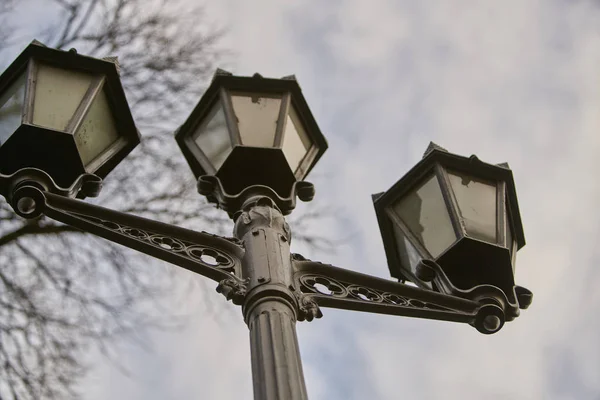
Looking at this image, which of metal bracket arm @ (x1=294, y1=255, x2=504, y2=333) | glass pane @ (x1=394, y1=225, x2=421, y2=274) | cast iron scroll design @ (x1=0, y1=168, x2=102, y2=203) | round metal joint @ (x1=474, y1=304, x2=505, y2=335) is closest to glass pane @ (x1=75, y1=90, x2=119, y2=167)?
cast iron scroll design @ (x1=0, y1=168, x2=102, y2=203)

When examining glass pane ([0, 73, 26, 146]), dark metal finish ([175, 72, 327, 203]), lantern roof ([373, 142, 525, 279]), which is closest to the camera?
glass pane ([0, 73, 26, 146])

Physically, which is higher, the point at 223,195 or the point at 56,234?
the point at 56,234

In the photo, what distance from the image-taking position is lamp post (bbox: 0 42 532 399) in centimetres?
312

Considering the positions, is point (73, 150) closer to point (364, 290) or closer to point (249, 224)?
point (249, 224)

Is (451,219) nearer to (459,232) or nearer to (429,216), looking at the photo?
(459,232)

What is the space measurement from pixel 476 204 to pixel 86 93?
5.80 ft

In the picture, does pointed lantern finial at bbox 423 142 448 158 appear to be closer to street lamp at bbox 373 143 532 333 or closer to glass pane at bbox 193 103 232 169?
street lamp at bbox 373 143 532 333

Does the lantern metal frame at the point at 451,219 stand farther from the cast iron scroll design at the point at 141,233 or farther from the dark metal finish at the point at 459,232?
the cast iron scroll design at the point at 141,233

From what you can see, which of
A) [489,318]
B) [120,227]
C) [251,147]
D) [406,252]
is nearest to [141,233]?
[120,227]

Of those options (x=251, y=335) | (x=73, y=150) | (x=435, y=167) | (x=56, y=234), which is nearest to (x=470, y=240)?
(x=435, y=167)

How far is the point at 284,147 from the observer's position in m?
Result: 3.61

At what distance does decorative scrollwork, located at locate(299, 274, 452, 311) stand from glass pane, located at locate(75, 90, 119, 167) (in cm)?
108

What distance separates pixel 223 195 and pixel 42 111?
31.5 inches

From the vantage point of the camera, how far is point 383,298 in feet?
11.0
